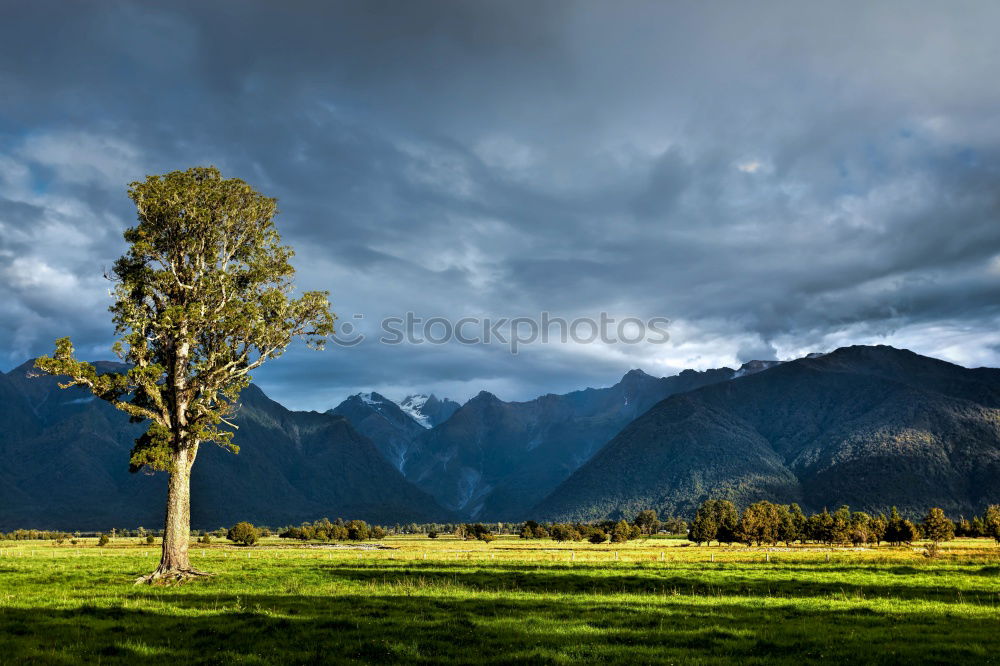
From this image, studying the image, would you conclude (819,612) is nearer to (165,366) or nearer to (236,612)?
(236,612)

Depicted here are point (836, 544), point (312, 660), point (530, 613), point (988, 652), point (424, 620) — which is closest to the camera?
point (312, 660)

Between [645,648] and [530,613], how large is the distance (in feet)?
25.8

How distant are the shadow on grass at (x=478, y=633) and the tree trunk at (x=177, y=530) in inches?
358

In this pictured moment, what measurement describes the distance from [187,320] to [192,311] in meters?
1.12

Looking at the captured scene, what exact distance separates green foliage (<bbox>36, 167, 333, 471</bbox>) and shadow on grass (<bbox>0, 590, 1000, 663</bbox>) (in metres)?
13.3

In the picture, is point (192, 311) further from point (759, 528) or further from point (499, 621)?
point (759, 528)

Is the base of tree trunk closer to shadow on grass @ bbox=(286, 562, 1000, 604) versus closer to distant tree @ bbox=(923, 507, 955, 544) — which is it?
shadow on grass @ bbox=(286, 562, 1000, 604)

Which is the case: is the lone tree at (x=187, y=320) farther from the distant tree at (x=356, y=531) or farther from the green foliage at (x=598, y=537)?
the green foliage at (x=598, y=537)

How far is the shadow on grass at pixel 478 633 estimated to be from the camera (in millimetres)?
17406

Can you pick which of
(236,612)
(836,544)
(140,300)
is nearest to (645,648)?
(236,612)

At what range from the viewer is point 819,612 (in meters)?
26.7

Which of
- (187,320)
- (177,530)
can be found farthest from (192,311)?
(177,530)

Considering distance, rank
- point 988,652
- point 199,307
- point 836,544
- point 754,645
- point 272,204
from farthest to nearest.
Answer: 1. point 836,544
2. point 272,204
3. point 199,307
4. point 754,645
5. point 988,652

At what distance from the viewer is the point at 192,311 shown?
125 ft
